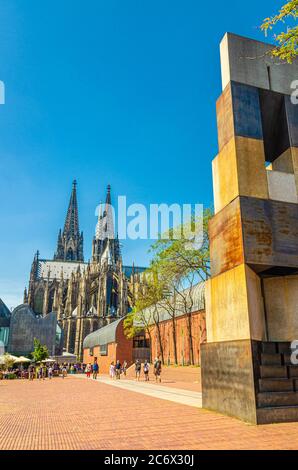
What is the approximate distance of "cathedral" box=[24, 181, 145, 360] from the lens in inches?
2960

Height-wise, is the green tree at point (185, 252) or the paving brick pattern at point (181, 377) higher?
the green tree at point (185, 252)

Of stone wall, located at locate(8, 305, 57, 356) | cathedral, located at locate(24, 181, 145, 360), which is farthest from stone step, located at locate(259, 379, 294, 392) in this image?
stone wall, located at locate(8, 305, 57, 356)

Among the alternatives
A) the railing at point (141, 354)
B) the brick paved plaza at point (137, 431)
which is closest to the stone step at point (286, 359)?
the brick paved plaza at point (137, 431)

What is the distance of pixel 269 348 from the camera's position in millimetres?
8961

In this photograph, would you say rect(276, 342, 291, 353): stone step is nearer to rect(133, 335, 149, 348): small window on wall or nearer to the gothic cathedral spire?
rect(133, 335, 149, 348): small window on wall

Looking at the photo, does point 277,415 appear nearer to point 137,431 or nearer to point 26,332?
point 137,431

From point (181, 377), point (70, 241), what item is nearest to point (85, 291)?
point (70, 241)

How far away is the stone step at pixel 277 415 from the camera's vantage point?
24.8ft

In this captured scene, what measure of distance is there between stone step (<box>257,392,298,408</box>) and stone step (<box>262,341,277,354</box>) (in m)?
1.09

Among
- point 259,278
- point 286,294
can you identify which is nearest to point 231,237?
point 259,278

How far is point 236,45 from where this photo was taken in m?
10.8

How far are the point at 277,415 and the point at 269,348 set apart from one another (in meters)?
1.68

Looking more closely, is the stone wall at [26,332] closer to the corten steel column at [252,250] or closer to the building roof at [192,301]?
the building roof at [192,301]

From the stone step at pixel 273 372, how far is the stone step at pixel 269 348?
0.50 m
